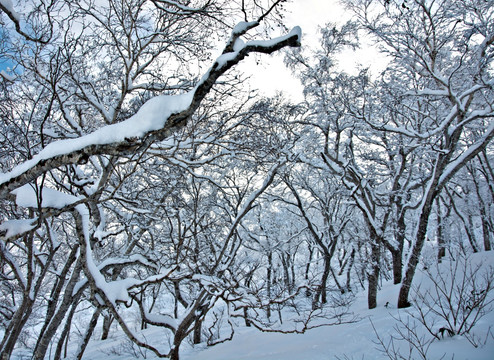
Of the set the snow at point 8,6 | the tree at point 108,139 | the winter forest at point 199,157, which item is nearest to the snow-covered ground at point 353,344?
the winter forest at point 199,157

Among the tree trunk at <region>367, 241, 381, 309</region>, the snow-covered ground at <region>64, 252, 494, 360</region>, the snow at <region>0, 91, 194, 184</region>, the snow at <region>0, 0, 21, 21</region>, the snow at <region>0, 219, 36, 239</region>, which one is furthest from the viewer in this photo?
the tree trunk at <region>367, 241, 381, 309</region>

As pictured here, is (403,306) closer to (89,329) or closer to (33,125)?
(89,329)

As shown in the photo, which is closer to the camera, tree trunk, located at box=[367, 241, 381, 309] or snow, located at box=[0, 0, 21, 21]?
snow, located at box=[0, 0, 21, 21]

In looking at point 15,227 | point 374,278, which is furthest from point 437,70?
point 15,227

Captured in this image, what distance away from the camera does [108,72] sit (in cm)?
518

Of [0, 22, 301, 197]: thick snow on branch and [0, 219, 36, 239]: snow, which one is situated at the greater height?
[0, 22, 301, 197]: thick snow on branch

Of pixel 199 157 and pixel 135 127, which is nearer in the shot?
pixel 135 127

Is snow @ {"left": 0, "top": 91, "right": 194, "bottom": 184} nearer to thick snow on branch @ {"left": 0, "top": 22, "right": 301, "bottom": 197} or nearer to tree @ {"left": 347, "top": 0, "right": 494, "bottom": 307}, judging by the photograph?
thick snow on branch @ {"left": 0, "top": 22, "right": 301, "bottom": 197}

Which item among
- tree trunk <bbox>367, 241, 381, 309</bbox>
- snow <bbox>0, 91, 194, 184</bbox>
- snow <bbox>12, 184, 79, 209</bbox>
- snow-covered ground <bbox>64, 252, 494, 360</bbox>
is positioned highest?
snow <bbox>0, 91, 194, 184</bbox>

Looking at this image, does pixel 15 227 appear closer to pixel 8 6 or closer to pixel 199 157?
pixel 8 6

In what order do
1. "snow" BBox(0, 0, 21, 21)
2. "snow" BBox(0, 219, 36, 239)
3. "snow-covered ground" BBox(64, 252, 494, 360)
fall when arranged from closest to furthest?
"snow" BBox(0, 0, 21, 21) → "snow" BBox(0, 219, 36, 239) → "snow-covered ground" BBox(64, 252, 494, 360)

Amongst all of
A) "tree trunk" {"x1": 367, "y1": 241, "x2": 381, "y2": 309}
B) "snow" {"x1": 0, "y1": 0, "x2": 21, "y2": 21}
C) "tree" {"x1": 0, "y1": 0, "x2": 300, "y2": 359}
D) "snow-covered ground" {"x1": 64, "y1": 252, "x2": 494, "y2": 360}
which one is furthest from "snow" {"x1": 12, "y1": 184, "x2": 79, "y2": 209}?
"tree trunk" {"x1": 367, "y1": 241, "x2": 381, "y2": 309}

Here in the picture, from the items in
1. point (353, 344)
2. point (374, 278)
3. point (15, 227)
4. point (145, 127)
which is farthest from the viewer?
point (374, 278)

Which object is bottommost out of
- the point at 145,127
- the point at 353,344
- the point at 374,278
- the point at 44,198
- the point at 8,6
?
the point at 353,344
